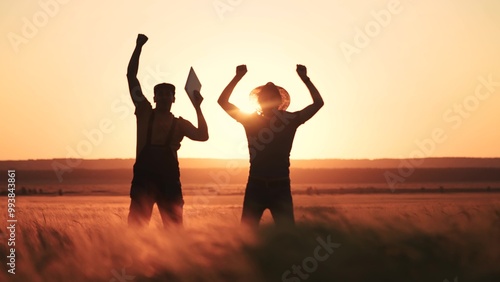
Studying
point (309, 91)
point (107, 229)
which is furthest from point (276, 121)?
point (107, 229)

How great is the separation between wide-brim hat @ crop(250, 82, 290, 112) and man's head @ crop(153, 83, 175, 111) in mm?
743

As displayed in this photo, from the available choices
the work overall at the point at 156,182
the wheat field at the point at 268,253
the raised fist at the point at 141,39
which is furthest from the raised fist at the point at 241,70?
the wheat field at the point at 268,253

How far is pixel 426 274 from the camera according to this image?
17.8 ft

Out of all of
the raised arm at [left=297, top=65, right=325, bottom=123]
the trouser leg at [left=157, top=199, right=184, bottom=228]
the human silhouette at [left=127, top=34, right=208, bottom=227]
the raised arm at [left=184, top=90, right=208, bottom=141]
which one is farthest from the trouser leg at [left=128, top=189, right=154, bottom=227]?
the raised arm at [left=297, top=65, right=325, bottom=123]

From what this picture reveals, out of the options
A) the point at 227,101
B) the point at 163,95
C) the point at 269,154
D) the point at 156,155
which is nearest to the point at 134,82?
the point at 163,95

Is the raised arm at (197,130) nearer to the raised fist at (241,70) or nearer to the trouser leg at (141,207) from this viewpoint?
the raised fist at (241,70)

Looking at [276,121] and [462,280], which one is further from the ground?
[276,121]

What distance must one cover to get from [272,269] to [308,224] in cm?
96

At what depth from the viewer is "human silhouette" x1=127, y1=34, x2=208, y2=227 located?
25.3 feet

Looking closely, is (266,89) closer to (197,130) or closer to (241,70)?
(241,70)

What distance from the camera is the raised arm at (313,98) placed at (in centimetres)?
772

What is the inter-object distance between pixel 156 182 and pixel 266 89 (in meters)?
1.29

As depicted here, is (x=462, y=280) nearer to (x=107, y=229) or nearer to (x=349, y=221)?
(x=349, y=221)

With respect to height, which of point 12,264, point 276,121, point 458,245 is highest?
point 276,121
